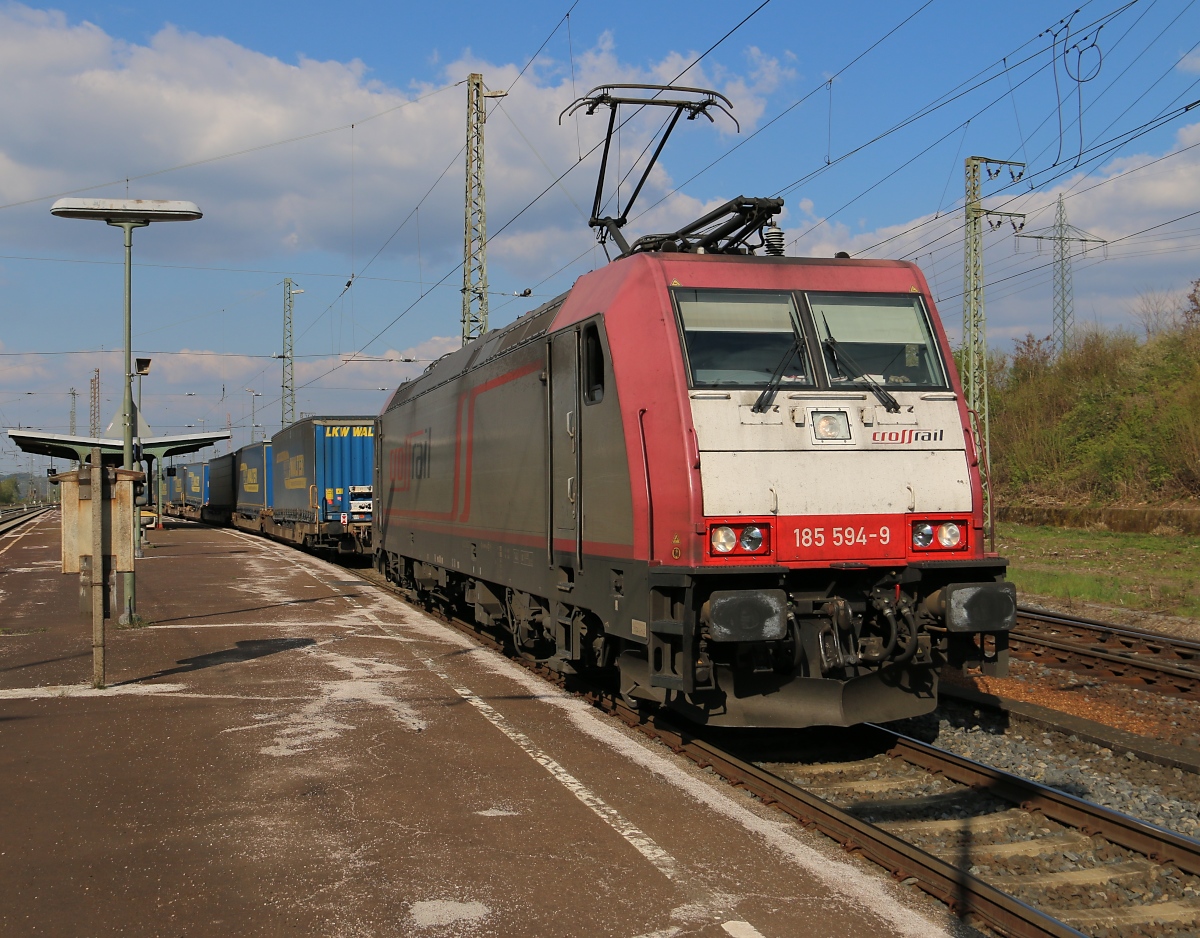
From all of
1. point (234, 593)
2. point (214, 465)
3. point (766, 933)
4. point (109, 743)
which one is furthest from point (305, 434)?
point (214, 465)

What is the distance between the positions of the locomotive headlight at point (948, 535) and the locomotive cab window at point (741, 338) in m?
1.32

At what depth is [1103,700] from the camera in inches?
385

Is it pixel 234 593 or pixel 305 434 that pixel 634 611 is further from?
pixel 305 434

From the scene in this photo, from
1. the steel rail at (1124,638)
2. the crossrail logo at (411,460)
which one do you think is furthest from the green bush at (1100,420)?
the crossrail logo at (411,460)

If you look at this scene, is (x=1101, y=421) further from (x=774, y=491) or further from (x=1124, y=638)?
(x=774, y=491)

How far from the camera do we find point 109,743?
25.3 ft

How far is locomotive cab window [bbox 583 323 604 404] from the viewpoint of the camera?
7.83m

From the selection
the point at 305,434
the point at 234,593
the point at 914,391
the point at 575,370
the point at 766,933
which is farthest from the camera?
the point at 305,434

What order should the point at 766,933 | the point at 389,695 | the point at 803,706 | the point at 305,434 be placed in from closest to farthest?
the point at 766,933, the point at 803,706, the point at 389,695, the point at 305,434

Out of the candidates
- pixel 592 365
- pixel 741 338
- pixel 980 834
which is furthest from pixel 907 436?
pixel 980 834

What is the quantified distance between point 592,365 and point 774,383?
1.48 metres

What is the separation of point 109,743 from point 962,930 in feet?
19.7

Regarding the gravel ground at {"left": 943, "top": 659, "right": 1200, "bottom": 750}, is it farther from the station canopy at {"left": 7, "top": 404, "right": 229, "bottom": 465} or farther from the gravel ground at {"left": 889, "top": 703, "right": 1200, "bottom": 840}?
the station canopy at {"left": 7, "top": 404, "right": 229, "bottom": 465}

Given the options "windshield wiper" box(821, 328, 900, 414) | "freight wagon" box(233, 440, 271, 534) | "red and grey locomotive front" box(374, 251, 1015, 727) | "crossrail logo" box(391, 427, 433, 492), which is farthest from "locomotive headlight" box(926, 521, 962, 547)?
"freight wagon" box(233, 440, 271, 534)
